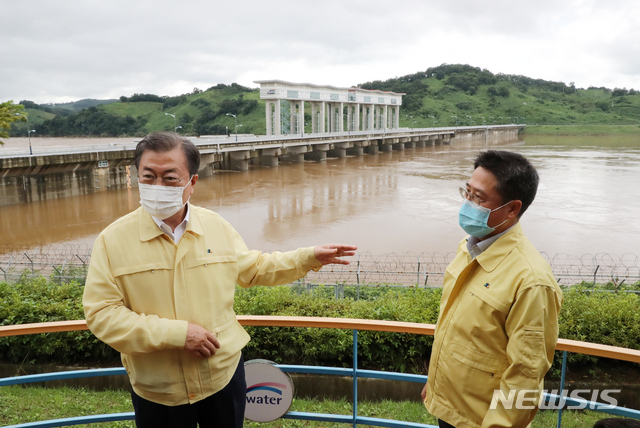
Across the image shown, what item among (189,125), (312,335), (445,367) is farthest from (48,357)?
(189,125)

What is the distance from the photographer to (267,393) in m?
2.79

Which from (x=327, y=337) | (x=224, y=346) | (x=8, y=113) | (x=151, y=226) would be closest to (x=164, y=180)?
(x=151, y=226)

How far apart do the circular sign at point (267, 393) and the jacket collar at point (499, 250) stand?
4.51 feet

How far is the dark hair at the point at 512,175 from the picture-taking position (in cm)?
207

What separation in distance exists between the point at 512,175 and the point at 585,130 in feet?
322

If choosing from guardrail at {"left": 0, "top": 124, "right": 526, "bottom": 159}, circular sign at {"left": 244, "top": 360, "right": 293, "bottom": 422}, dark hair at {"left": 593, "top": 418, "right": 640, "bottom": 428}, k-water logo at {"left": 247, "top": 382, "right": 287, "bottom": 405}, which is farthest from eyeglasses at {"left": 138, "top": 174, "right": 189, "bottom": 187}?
guardrail at {"left": 0, "top": 124, "right": 526, "bottom": 159}

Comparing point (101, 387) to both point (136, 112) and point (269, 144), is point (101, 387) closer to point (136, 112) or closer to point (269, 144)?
point (269, 144)

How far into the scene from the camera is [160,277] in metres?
1.99

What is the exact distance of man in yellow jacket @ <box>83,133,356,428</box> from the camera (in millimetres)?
1909

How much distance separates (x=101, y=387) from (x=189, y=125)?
3130 inches

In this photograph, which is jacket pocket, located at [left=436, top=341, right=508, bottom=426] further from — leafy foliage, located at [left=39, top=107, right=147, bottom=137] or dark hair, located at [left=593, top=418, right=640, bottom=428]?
leafy foliage, located at [left=39, top=107, right=147, bottom=137]

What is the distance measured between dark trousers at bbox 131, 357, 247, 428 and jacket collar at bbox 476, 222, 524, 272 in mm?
1224

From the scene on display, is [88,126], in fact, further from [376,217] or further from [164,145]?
[164,145]

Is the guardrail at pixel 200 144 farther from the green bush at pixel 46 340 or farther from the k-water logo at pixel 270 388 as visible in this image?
the k-water logo at pixel 270 388
